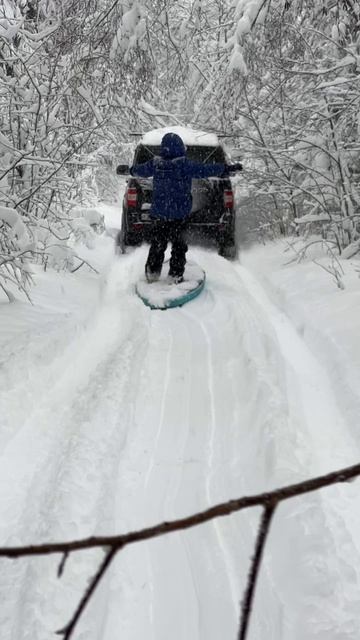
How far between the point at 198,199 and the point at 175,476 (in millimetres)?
6388

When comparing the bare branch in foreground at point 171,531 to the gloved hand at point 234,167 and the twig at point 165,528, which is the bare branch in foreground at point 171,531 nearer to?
the twig at point 165,528

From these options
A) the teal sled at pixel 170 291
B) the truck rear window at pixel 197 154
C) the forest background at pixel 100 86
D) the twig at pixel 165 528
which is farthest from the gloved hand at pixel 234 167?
the twig at pixel 165 528

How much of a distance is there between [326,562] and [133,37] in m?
5.78

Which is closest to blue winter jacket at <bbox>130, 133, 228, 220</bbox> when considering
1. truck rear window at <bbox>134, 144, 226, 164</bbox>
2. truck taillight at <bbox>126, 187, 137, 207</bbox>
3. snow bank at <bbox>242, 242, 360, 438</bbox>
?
truck taillight at <bbox>126, 187, 137, 207</bbox>

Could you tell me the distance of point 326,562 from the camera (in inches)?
110

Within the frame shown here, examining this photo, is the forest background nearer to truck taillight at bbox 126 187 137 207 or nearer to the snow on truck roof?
the snow on truck roof

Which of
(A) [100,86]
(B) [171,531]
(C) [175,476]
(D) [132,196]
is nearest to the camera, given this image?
(B) [171,531]

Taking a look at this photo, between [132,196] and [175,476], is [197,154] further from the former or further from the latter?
[175,476]

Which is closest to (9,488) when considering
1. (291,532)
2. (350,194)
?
(291,532)

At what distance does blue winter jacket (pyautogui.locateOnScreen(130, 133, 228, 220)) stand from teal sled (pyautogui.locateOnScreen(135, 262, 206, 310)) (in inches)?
31.8

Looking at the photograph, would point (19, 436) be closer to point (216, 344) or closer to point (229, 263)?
point (216, 344)

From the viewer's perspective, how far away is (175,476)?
11.9 feet

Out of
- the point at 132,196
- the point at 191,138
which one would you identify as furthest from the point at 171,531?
the point at 191,138

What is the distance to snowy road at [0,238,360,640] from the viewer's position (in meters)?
2.57
